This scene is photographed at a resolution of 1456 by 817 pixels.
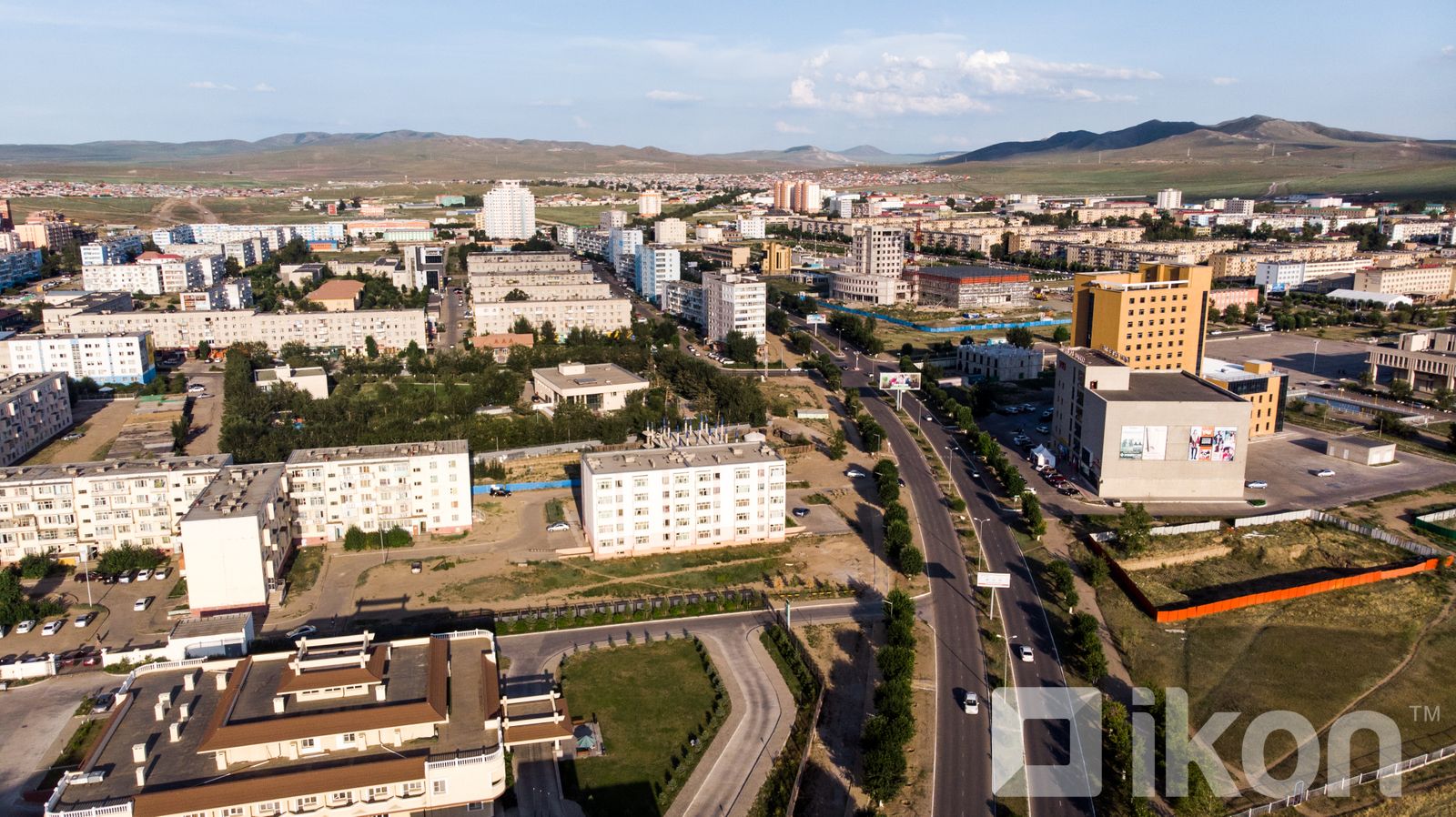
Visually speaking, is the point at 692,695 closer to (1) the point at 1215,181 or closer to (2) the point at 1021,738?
(2) the point at 1021,738

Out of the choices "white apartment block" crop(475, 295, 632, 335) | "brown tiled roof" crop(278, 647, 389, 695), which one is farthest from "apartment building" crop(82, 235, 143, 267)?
"brown tiled roof" crop(278, 647, 389, 695)

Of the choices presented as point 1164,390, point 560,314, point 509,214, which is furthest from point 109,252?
point 1164,390

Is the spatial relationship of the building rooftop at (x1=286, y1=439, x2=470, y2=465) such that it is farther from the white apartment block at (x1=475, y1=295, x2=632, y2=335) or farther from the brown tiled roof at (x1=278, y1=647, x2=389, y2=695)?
the white apartment block at (x1=475, y1=295, x2=632, y2=335)

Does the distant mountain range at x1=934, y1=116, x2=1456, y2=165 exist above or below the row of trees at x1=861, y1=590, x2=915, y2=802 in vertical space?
above

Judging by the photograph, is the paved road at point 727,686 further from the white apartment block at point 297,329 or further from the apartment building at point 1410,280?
the apartment building at point 1410,280

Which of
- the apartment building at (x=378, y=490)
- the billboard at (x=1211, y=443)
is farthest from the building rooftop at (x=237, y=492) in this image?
the billboard at (x=1211, y=443)

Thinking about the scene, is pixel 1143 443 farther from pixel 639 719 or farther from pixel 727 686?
pixel 639 719
